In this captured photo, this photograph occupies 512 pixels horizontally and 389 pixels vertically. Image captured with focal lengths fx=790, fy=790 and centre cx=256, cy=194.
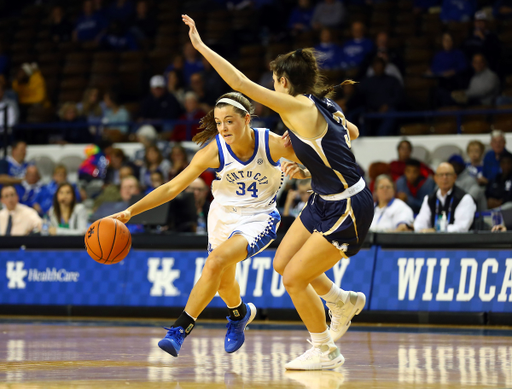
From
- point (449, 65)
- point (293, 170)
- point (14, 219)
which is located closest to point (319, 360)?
point (293, 170)

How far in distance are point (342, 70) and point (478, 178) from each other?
4232mm

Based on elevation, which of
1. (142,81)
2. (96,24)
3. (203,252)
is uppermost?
(96,24)

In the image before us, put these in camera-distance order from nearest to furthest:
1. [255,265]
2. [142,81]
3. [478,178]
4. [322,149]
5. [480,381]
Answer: [480,381] → [322,149] → [255,265] → [478,178] → [142,81]

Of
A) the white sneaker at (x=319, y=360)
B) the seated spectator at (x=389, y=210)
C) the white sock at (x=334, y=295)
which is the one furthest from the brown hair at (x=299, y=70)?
the seated spectator at (x=389, y=210)

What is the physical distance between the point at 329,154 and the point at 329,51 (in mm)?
10297

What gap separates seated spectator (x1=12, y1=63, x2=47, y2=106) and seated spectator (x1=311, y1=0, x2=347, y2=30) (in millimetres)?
6274

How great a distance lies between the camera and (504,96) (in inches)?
542

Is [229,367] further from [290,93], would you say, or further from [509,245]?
[509,245]

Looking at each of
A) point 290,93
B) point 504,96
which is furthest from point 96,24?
point 290,93

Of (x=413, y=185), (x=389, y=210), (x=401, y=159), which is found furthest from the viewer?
(x=401, y=159)

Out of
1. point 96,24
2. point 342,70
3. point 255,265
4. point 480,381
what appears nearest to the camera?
point 480,381

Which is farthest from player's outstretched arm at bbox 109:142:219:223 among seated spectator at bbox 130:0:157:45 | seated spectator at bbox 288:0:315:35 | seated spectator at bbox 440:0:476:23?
seated spectator at bbox 130:0:157:45

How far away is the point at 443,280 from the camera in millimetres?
9219

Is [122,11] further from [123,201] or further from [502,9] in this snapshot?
[502,9]
